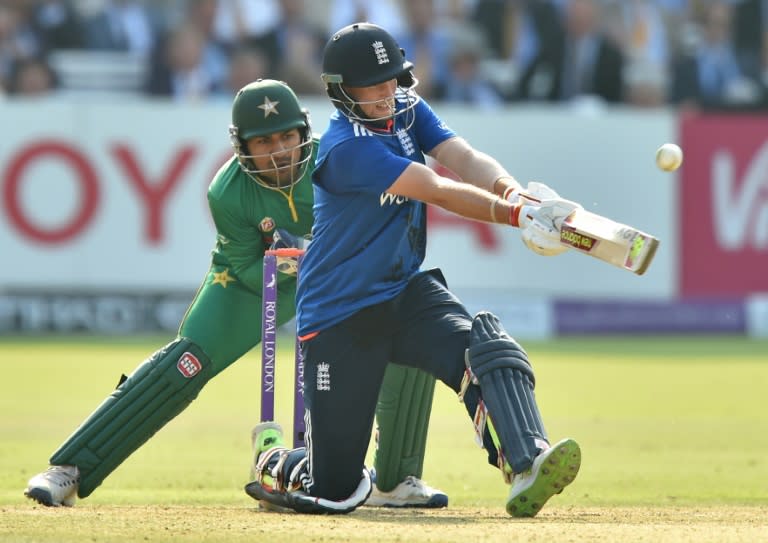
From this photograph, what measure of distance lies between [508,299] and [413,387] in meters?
9.28

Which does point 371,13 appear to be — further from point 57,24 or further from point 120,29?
point 57,24

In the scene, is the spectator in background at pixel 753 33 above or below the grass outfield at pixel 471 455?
above

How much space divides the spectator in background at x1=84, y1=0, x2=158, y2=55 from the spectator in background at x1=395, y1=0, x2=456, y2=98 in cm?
277

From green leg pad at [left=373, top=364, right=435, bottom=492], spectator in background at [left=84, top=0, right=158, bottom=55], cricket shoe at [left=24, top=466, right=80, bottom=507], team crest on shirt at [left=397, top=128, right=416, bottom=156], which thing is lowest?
cricket shoe at [left=24, top=466, right=80, bottom=507]

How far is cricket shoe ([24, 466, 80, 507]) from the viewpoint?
6.61 metres

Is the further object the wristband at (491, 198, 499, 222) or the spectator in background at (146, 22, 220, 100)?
the spectator in background at (146, 22, 220, 100)

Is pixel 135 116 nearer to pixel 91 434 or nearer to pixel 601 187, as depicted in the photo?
pixel 601 187

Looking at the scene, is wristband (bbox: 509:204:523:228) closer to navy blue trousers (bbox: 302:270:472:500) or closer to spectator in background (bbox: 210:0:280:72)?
navy blue trousers (bbox: 302:270:472:500)

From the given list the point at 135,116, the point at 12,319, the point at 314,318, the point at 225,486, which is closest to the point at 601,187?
the point at 135,116

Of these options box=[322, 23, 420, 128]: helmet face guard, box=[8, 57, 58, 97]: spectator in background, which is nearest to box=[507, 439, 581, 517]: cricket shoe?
box=[322, 23, 420, 128]: helmet face guard

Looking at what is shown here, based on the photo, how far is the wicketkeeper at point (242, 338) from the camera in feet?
22.5

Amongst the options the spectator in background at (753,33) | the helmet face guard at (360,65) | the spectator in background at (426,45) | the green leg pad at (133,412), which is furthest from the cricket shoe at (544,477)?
the spectator in background at (753,33)

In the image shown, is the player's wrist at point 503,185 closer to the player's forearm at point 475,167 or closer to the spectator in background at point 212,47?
the player's forearm at point 475,167

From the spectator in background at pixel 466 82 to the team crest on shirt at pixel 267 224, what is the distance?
980cm
